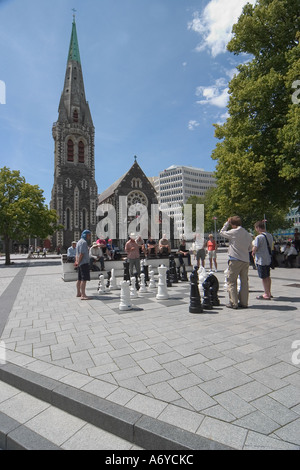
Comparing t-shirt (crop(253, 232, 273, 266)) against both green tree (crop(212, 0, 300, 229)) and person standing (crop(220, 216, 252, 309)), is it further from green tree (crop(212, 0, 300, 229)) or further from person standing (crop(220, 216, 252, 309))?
green tree (crop(212, 0, 300, 229))

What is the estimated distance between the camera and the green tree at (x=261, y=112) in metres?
14.2

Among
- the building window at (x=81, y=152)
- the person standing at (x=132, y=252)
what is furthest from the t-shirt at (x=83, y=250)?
the building window at (x=81, y=152)

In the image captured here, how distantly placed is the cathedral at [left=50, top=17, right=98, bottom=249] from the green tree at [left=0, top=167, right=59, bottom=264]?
20.1m

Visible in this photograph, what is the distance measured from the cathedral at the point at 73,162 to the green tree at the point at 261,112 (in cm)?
3503

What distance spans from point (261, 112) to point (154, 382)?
54.3ft

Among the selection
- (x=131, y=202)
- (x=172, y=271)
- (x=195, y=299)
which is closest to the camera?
(x=195, y=299)

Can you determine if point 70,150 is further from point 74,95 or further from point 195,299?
point 195,299

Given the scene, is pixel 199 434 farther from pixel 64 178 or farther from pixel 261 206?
pixel 64 178

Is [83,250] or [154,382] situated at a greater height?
[83,250]

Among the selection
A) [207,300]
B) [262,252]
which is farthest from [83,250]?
[262,252]

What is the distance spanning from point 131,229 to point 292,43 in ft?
128

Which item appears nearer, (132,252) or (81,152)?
(132,252)

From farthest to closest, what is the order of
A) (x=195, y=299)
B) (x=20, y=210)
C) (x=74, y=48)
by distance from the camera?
1. (x=74, y=48)
2. (x=20, y=210)
3. (x=195, y=299)

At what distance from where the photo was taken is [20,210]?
917 inches
